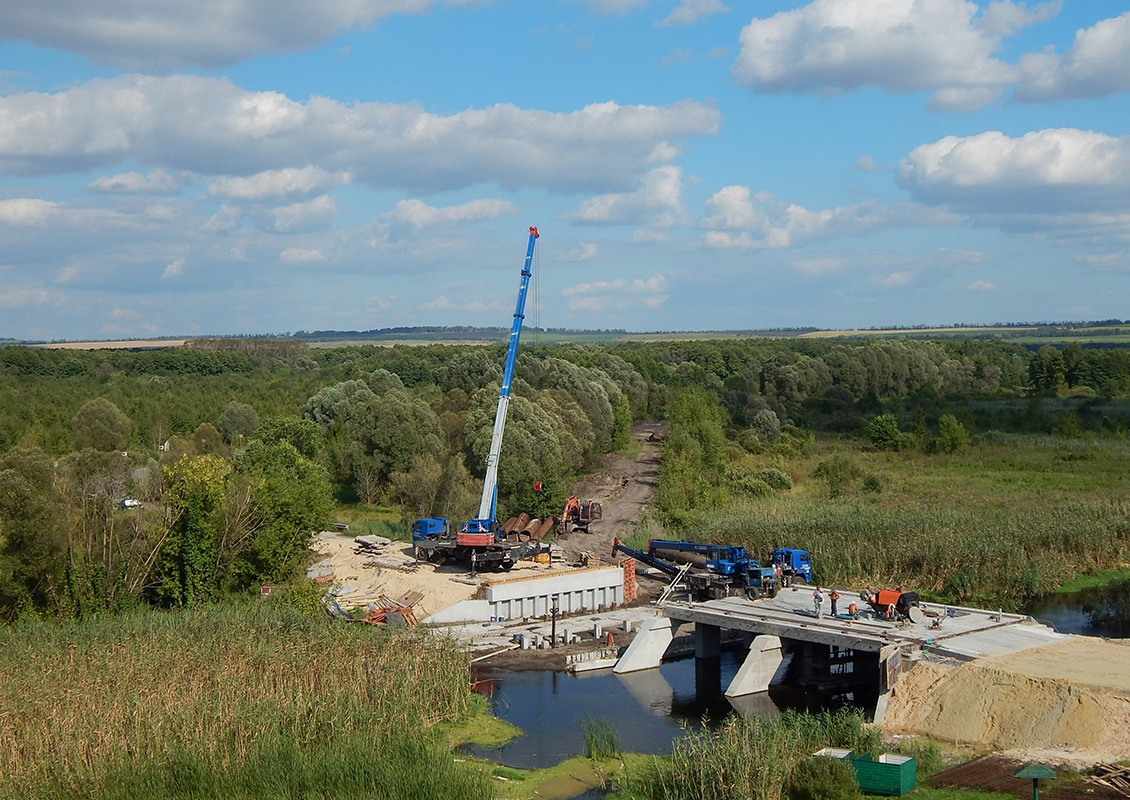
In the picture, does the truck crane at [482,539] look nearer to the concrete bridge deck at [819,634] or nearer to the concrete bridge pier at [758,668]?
the concrete bridge deck at [819,634]

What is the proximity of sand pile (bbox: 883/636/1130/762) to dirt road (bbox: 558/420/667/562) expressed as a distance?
83.5 ft

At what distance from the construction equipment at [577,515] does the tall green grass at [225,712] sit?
27.6 m

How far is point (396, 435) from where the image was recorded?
235 ft

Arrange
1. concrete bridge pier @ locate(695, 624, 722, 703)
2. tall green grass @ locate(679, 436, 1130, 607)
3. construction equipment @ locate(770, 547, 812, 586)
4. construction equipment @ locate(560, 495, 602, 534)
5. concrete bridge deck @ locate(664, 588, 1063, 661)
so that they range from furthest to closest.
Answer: construction equipment @ locate(560, 495, 602, 534), tall green grass @ locate(679, 436, 1130, 607), construction equipment @ locate(770, 547, 812, 586), concrete bridge pier @ locate(695, 624, 722, 703), concrete bridge deck @ locate(664, 588, 1063, 661)

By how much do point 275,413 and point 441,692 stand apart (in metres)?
63.5

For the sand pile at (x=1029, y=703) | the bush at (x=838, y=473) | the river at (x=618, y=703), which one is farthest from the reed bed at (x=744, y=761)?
the bush at (x=838, y=473)

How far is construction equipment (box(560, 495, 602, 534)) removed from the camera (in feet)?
203

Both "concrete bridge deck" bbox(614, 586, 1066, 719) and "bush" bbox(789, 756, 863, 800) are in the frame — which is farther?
"concrete bridge deck" bbox(614, 586, 1066, 719)

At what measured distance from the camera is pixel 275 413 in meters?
91.6

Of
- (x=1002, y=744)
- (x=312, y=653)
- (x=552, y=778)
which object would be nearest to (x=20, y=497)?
(x=312, y=653)

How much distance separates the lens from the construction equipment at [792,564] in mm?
46625

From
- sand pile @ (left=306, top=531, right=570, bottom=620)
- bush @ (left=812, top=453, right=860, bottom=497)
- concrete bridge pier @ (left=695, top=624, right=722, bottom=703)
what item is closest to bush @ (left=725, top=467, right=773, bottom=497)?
bush @ (left=812, top=453, right=860, bottom=497)

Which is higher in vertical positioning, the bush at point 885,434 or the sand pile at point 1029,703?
the bush at point 885,434

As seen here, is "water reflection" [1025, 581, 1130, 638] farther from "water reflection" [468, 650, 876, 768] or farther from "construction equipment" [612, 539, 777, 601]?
"water reflection" [468, 650, 876, 768]
